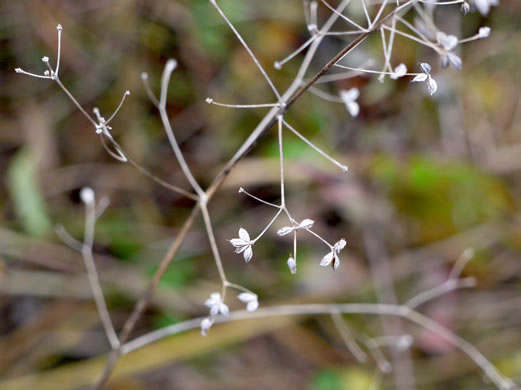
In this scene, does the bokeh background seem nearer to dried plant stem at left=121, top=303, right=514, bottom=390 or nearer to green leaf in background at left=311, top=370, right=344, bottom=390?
green leaf in background at left=311, top=370, right=344, bottom=390

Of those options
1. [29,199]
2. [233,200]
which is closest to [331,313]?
[233,200]

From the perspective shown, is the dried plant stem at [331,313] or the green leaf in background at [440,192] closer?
the dried plant stem at [331,313]

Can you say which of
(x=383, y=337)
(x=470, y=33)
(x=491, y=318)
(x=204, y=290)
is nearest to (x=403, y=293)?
(x=383, y=337)

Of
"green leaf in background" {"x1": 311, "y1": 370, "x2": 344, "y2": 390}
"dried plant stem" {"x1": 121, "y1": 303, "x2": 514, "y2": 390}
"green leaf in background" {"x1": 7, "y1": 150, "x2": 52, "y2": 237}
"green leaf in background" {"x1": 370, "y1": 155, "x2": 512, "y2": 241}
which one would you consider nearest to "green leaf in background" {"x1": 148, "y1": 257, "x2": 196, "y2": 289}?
"dried plant stem" {"x1": 121, "y1": 303, "x2": 514, "y2": 390}

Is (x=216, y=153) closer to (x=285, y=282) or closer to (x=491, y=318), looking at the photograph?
(x=285, y=282)

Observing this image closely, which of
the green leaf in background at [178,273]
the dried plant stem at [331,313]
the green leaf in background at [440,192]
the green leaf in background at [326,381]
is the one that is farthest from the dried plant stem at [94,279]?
the green leaf in background at [440,192]

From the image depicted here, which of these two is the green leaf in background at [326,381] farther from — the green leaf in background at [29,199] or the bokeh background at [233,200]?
the green leaf in background at [29,199]

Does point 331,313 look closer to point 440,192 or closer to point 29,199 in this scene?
point 440,192
